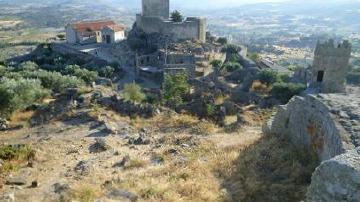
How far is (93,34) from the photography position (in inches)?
2657

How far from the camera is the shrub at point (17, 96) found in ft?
74.3

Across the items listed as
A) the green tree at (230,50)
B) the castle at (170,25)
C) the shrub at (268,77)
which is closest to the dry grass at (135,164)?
the shrub at (268,77)

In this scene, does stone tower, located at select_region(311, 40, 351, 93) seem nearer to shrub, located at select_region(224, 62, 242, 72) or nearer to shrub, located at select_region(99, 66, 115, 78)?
shrub, located at select_region(224, 62, 242, 72)

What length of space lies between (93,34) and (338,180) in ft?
211

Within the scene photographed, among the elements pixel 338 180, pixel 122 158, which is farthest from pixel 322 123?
pixel 122 158

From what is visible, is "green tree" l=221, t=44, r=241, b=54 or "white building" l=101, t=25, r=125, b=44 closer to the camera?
"green tree" l=221, t=44, r=241, b=54

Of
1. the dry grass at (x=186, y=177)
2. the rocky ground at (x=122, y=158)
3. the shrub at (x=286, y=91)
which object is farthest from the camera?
the shrub at (x=286, y=91)

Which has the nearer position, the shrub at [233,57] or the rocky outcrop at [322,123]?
the rocky outcrop at [322,123]

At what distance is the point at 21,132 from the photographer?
20344mm

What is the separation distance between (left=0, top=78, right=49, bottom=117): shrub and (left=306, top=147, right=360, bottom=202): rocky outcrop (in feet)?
63.2

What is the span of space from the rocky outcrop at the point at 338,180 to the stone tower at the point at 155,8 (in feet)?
181

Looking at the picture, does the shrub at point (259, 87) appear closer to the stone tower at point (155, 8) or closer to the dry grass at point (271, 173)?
the stone tower at point (155, 8)

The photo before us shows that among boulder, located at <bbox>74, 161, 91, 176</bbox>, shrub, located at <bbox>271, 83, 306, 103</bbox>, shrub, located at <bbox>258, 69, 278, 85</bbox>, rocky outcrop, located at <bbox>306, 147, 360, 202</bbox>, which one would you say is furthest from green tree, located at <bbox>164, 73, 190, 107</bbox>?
rocky outcrop, located at <bbox>306, 147, 360, 202</bbox>

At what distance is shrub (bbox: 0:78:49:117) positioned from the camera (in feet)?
74.3
